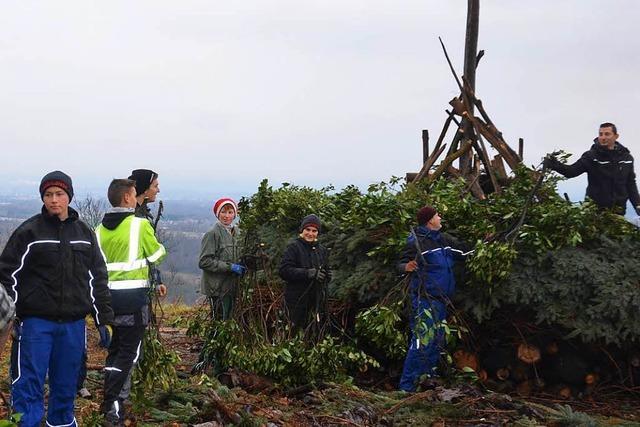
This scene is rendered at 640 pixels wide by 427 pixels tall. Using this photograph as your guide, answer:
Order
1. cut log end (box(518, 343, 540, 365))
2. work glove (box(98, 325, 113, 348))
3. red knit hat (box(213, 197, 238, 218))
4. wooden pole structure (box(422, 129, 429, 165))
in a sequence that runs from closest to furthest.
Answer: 1. work glove (box(98, 325, 113, 348))
2. cut log end (box(518, 343, 540, 365))
3. red knit hat (box(213, 197, 238, 218))
4. wooden pole structure (box(422, 129, 429, 165))

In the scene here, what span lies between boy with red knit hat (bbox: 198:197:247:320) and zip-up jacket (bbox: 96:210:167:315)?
7.55 ft

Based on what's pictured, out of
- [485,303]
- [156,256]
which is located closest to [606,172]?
[485,303]

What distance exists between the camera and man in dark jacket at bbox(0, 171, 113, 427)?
4719mm

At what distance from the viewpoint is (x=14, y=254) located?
15.4 feet

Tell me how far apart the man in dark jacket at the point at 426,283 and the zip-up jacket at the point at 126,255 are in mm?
2807

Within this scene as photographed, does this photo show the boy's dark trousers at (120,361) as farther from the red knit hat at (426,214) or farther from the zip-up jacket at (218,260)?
the red knit hat at (426,214)

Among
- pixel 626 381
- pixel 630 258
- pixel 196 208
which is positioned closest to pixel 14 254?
pixel 630 258

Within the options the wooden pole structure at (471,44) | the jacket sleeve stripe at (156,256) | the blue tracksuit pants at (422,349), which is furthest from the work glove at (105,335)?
the wooden pole structure at (471,44)

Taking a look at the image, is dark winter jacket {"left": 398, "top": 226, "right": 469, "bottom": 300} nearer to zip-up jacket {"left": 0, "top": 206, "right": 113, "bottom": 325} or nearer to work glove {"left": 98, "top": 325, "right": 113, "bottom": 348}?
work glove {"left": 98, "top": 325, "right": 113, "bottom": 348}

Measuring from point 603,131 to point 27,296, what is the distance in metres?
6.31

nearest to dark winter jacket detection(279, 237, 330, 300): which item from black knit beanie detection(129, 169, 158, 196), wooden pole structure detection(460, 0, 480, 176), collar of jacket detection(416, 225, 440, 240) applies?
collar of jacket detection(416, 225, 440, 240)

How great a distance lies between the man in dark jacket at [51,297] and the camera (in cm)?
472

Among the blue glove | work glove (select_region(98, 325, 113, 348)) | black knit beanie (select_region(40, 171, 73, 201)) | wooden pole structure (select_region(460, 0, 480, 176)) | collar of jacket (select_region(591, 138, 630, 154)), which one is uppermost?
wooden pole structure (select_region(460, 0, 480, 176))

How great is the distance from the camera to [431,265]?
24.2 feet
